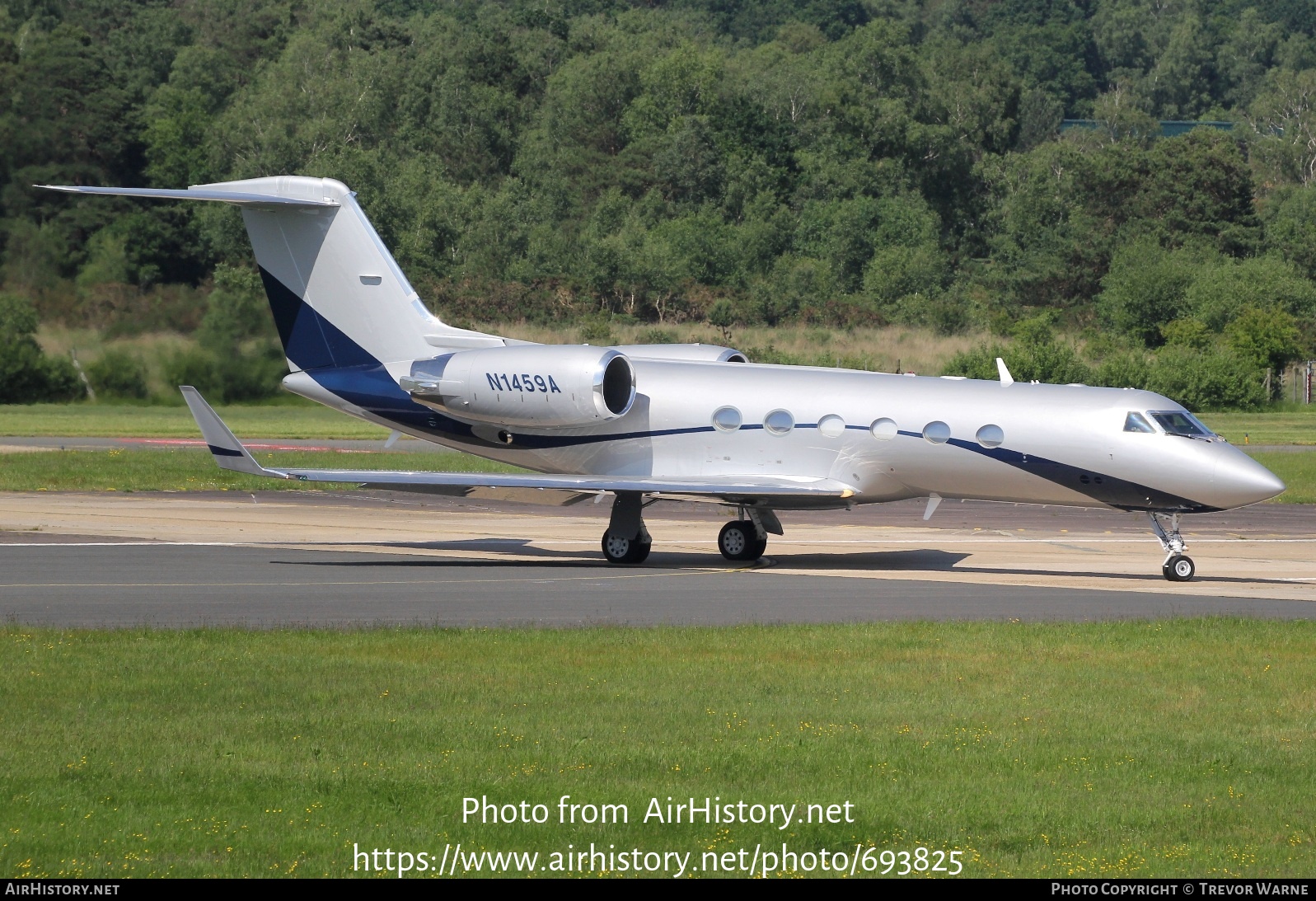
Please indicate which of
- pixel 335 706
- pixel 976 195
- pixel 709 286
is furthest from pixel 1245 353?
pixel 335 706

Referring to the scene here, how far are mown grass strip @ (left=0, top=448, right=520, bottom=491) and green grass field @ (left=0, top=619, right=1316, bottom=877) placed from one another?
18.5m

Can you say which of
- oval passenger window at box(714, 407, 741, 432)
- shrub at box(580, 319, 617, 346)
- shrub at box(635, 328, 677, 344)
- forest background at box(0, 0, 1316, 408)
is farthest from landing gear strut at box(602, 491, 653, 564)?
shrub at box(635, 328, 677, 344)

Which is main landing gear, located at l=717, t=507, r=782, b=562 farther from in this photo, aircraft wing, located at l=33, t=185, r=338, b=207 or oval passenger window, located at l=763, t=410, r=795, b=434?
aircraft wing, located at l=33, t=185, r=338, b=207

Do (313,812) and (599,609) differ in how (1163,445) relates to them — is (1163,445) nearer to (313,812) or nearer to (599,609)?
(599,609)

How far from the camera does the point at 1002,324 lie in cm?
7394

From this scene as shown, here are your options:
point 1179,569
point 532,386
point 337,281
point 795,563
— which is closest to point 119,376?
point 337,281

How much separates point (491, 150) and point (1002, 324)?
44103 millimetres

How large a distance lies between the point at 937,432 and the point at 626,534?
176 inches

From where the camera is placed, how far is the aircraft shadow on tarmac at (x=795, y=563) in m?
23.0

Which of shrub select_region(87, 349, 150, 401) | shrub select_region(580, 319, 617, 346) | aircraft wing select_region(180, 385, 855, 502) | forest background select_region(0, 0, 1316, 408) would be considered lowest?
aircraft wing select_region(180, 385, 855, 502)

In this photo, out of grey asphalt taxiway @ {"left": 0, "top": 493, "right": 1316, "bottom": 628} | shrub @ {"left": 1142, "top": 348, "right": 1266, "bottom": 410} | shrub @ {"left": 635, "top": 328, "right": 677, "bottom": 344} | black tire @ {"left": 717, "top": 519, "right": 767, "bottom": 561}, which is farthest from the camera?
shrub @ {"left": 635, "top": 328, "right": 677, "bottom": 344}

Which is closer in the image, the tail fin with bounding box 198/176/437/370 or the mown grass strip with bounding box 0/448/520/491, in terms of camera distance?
the tail fin with bounding box 198/176/437/370

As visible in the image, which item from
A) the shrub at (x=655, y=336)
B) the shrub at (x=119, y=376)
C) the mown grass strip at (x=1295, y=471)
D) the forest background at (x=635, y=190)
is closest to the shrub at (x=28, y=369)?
the forest background at (x=635, y=190)

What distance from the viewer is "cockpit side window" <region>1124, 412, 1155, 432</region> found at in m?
21.9
